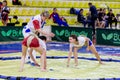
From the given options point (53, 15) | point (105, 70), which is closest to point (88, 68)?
point (105, 70)

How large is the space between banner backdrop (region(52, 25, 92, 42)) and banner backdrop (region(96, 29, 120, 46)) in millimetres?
557

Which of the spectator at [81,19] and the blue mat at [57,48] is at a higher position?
the spectator at [81,19]

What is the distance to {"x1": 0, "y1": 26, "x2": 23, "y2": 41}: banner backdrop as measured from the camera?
53.6 ft

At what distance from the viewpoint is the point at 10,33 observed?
1653 cm

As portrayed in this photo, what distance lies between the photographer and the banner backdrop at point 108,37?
1577 centimetres

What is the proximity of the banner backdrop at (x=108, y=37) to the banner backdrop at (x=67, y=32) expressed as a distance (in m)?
0.56

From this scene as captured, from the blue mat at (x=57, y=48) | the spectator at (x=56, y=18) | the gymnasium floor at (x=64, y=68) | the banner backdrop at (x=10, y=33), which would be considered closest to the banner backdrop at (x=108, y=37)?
the blue mat at (x=57, y=48)

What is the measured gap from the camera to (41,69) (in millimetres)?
9078

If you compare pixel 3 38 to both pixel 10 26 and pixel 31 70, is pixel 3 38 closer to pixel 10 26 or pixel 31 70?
pixel 10 26

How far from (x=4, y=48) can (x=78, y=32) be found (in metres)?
3.94

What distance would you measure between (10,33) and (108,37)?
4505 millimetres

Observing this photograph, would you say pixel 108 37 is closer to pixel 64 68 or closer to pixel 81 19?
pixel 81 19

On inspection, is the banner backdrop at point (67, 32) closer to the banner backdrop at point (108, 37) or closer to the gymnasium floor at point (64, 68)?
the banner backdrop at point (108, 37)

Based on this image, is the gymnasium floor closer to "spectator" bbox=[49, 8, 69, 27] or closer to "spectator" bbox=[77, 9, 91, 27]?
"spectator" bbox=[49, 8, 69, 27]
